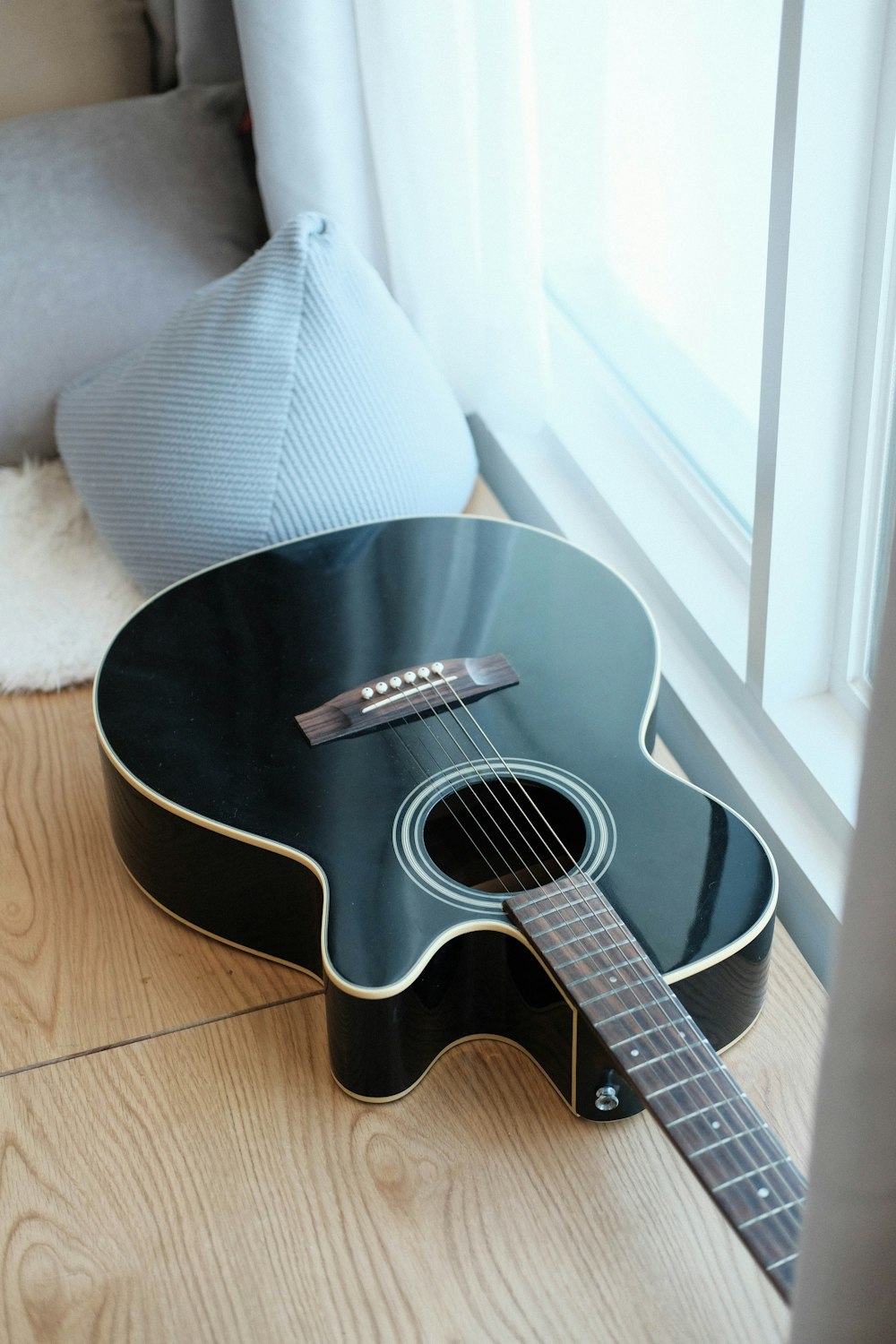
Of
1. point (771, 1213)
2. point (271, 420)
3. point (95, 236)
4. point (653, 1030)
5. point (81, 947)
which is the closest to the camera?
point (771, 1213)

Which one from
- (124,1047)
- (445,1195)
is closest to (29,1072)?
(124,1047)

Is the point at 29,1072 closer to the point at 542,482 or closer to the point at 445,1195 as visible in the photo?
the point at 445,1195

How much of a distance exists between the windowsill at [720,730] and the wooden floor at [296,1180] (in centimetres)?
6

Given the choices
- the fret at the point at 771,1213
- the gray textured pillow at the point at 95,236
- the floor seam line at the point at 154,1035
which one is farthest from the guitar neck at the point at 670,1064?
the gray textured pillow at the point at 95,236

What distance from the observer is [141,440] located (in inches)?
50.7

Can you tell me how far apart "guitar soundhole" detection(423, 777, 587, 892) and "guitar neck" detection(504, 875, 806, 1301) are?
0.09 meters

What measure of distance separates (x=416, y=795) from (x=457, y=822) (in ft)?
0.13

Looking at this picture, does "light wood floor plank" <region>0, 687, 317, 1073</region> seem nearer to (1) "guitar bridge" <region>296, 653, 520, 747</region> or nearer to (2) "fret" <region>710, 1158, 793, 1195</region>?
(1) "guitar bridge" <region>296, 653, 520, 747</region>

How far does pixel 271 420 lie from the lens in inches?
49.0

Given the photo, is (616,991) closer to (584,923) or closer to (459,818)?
(584,923)

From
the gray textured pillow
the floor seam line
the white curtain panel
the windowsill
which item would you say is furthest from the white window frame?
the gray textured pillow

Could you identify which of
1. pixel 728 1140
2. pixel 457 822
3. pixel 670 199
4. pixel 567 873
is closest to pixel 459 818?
pixel 457 822

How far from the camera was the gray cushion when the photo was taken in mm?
1248

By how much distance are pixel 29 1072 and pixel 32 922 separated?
149 mm
